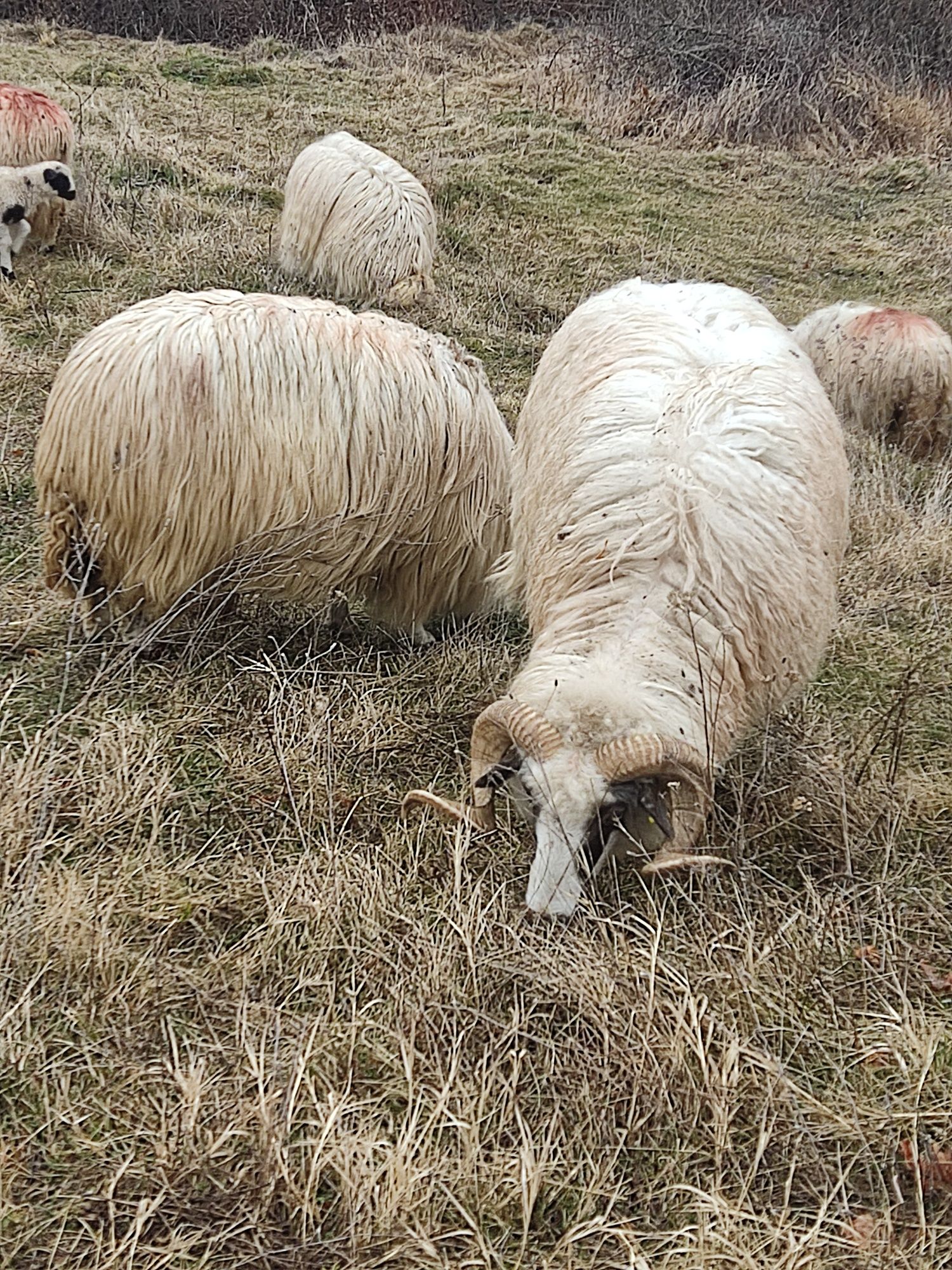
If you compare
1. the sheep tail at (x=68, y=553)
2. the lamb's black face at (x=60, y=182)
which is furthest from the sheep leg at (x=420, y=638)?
the lamb's black face at (x=60, y=182)

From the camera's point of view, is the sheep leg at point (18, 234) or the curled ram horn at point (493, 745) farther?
the sheep leg at point (18, 234)

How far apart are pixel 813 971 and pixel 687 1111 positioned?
1.67 feet

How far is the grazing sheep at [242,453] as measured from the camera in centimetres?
348

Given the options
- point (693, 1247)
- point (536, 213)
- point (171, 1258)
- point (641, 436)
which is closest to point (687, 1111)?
point (693, 1247)

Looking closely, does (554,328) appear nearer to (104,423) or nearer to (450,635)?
(450,635)

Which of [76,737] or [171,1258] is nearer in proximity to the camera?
[171,1258]

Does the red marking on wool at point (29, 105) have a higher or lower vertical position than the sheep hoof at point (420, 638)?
higher

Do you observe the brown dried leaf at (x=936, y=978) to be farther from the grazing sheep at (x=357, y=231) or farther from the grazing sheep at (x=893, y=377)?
the grazing sheep at (x=357, y=231)

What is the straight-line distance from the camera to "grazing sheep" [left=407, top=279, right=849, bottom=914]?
2508mm

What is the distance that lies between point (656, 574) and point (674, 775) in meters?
0.61

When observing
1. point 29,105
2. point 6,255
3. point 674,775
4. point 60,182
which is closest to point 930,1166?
point 674,775

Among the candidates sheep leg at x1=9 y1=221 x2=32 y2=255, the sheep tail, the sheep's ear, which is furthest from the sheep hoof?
sheep leg at x1=9 y1=221 x2=32 y2=255

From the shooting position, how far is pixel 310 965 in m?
2.44

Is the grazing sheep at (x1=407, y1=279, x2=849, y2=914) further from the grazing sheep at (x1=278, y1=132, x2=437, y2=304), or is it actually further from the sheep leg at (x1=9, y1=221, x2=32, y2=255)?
the sheep leg at (x1=9, y1=221, x2=32, y2=255)
